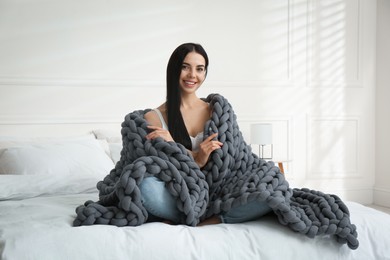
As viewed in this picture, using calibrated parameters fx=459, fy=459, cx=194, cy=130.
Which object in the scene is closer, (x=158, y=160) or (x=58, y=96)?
(x=158, y=160)

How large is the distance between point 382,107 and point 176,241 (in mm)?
4040

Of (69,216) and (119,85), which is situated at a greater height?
(119,85)

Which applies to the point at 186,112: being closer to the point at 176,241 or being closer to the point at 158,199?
the point at 158,199

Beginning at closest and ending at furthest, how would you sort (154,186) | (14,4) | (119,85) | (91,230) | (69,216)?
1. (91,230)
2. (154,186)
3. (69,216)
4. (14,4)
5. (119,85)

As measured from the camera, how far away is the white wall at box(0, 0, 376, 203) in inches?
153

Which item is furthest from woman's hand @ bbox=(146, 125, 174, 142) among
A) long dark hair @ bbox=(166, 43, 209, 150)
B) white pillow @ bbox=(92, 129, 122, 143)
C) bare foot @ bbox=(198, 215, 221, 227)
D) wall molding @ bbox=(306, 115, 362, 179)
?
wall molding @ bbox=(306, 115, 362, 179)

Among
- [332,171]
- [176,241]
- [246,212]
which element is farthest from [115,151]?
[332,171]

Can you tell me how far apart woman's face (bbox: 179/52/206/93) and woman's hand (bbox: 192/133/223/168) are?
0.32 metres

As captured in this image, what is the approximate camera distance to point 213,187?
193 centimetres

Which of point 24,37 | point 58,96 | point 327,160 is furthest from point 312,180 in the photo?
point 24,37

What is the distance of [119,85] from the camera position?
411 cm

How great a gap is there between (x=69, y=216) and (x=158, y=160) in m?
0.44

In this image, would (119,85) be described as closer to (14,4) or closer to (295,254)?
(14,4)

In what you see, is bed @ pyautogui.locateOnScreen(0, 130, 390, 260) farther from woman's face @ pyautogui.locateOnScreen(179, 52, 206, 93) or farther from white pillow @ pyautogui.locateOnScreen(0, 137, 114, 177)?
woman's face @ pyautogui.locateOnScreen(179, 52, 206, 93)
